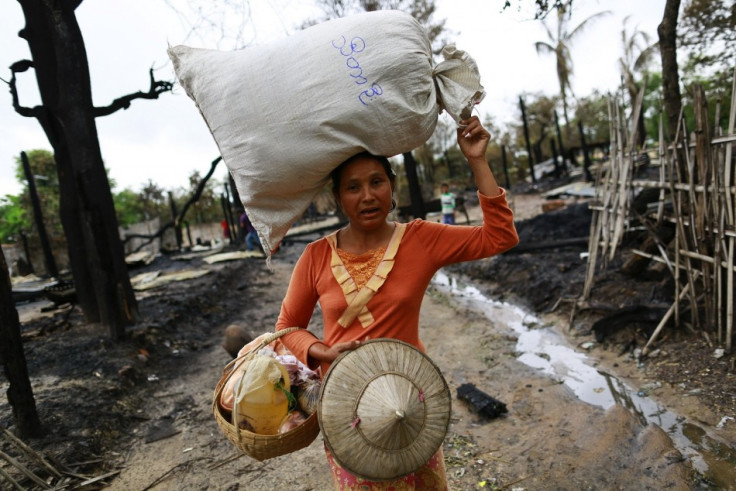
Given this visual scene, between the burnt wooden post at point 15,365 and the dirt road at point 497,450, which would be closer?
the dirt road at point 497,450

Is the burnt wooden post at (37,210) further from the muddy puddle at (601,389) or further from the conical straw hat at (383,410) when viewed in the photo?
the conical straw hat at (383,410)

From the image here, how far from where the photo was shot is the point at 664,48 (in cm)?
513

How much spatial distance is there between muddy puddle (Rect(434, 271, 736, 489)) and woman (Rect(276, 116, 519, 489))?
224 cm

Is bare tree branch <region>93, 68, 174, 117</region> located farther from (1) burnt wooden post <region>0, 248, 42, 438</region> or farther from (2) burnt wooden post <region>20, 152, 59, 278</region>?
(2) burnt wooden post <region>20, 152, 59, 278</region>

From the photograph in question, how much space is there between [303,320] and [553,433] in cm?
242

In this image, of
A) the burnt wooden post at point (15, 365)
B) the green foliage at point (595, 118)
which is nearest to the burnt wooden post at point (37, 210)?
the burnt wooden post at point (15, 365)

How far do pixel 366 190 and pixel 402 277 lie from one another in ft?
1.06

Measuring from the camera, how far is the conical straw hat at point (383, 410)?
50.8 inches

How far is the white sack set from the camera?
146 cm

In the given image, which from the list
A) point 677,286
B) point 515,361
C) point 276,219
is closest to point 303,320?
point 276,219

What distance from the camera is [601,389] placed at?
392cm

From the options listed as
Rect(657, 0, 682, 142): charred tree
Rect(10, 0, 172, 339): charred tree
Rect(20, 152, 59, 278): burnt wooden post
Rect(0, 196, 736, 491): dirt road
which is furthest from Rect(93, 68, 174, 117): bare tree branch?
Rect(20, 152, 59, 278): burnt wooden post

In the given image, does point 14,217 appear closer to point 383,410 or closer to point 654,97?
point 383,410

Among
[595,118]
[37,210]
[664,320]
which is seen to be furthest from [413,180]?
[595,118]
